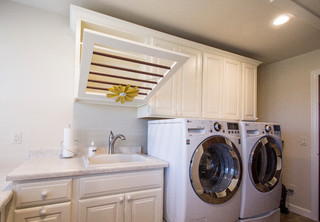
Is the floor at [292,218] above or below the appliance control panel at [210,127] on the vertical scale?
below

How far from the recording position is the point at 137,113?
7.54 feet

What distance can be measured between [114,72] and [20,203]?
1.51 m

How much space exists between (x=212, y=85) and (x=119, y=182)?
1.66 m

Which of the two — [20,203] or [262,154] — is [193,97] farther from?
[20,203]

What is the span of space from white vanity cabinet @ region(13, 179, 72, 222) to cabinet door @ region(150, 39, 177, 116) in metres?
1.09

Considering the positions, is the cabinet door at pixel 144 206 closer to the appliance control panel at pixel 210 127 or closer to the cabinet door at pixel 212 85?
the appliance control panel at pixel 210 127

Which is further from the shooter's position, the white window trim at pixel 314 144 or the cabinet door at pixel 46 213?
the white window trim at pixel 314 144

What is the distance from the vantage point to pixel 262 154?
2.11 m

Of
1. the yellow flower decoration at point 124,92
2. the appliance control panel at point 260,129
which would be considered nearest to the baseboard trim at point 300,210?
the appliance control panel at point 260,129

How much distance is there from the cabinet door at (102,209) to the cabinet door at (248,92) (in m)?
2.03

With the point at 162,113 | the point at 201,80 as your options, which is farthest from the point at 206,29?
the point at 162,113

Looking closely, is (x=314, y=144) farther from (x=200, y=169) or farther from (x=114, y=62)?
(x=114, y=62)

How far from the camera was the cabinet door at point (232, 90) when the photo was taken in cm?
248

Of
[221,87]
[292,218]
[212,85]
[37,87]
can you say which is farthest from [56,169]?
[292,218]
